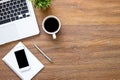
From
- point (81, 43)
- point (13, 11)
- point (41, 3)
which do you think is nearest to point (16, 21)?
point (13, 11)

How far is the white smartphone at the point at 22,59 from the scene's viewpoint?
1.03 meters

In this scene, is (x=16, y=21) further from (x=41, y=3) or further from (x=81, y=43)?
(x=81, y=43)

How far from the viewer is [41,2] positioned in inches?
39.3

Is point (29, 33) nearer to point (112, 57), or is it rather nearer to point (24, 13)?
point (24, 13)

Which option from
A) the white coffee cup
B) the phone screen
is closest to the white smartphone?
the phone screen

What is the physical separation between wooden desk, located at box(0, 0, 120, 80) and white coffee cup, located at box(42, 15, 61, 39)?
4cm

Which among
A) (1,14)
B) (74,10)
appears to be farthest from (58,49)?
(1,14)

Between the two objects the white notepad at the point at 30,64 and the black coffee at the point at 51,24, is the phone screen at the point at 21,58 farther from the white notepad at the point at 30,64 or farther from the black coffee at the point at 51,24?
the black coffee at the point at 51,24

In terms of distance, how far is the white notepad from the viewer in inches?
40.4

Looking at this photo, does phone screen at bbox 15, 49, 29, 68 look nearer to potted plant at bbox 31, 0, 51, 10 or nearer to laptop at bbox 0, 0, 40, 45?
laptop at bbox 0, 0, 40, 45

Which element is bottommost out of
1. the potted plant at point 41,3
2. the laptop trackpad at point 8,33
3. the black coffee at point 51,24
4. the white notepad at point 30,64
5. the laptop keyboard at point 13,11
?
the white notepad at point 30,64

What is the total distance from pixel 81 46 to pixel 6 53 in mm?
329

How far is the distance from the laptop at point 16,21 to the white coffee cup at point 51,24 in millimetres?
45

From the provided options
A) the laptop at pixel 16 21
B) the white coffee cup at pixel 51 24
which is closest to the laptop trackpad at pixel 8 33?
the laptop at pixel 16 21
